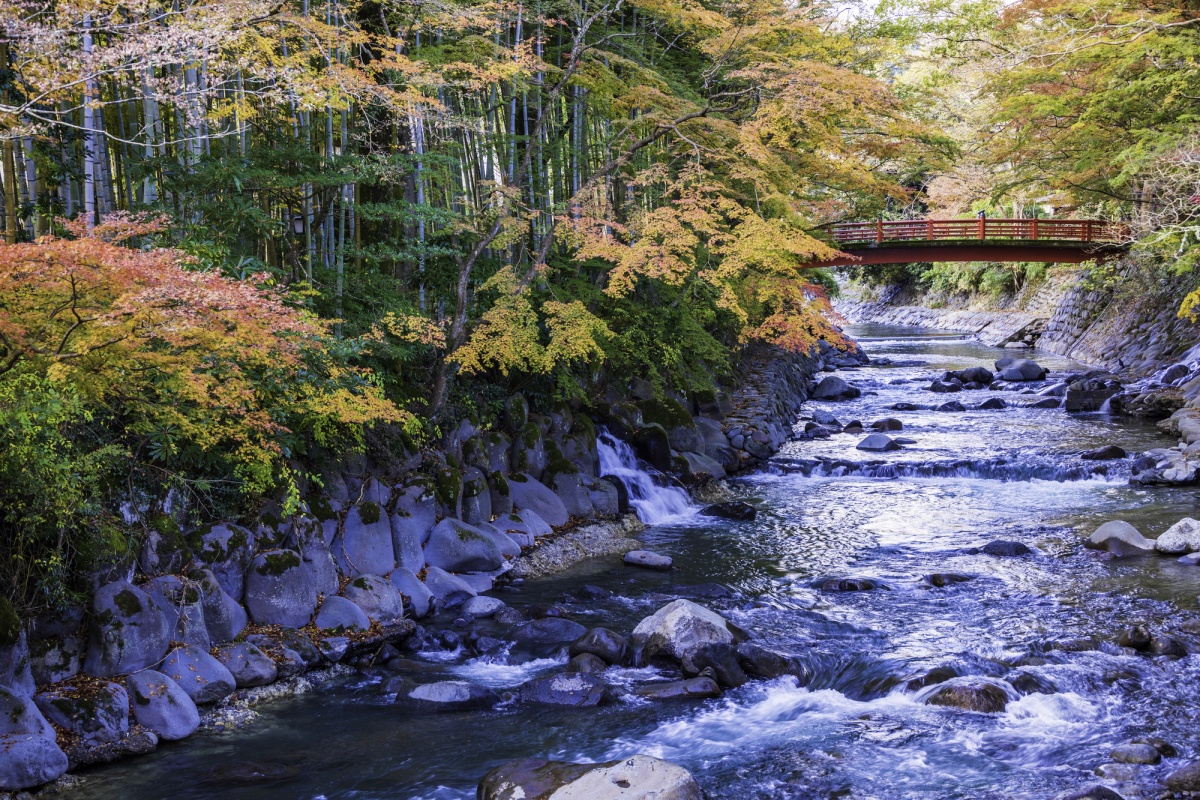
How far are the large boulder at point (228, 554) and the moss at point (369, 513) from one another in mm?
1471

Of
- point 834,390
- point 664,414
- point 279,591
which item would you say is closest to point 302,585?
point 279,591

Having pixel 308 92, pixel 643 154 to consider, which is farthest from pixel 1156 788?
pixel 643 154

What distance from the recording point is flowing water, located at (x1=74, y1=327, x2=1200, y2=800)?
20.0 feet

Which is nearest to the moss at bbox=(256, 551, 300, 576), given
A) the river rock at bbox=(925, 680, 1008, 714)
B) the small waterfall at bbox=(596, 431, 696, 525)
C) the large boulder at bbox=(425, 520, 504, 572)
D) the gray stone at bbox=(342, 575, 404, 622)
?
the gray stone at bbox=(342, 575, 404, 622)

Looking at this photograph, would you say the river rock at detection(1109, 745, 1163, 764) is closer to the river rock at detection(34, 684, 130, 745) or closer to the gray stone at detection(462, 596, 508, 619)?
the gray stone at detection(462, 596, 508, 619)

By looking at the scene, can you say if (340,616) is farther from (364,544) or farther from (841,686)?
(841,686)

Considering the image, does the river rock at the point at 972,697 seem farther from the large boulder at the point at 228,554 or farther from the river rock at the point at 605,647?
the large boulder at the point at 228,554

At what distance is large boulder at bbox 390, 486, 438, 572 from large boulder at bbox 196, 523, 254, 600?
6.13 feet

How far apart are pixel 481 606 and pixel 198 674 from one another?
293 centimetres

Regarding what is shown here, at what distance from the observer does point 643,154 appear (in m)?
17.2

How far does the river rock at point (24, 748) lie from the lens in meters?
5.54

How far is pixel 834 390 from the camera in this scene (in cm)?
2528

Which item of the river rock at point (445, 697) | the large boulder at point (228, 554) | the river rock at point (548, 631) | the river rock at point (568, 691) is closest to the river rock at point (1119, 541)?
the river rock at point (548, 631)

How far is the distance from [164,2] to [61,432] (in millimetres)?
4586
